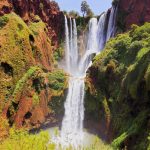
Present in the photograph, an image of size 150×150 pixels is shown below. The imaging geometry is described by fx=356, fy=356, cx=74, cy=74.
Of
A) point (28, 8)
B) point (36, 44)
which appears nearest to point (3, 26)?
point (36, 44)

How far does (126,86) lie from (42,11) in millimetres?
32264

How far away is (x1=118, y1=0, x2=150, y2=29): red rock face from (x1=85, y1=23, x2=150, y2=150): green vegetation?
13.7 meters

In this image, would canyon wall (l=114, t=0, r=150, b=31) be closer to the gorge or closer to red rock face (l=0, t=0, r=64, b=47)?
the gorge

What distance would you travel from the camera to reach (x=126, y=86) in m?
34.1

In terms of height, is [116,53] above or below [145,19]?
below

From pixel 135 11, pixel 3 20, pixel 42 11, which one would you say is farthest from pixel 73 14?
pixel 3 20

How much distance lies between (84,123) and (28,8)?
79.0ft

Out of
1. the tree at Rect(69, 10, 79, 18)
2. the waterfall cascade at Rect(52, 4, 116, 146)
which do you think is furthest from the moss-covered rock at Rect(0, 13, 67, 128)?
the tree at Rect(69, 10, 79, 18)

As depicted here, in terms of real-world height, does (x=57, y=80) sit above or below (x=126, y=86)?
above

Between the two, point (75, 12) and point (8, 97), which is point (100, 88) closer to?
point (8, 97)

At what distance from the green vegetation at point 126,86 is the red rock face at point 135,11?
13.7m

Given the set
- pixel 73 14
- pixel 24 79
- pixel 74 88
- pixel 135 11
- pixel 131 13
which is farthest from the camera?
pixel 73 14

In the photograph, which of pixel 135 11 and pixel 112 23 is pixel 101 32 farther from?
pixel 135 11

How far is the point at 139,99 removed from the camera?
30.7 meters
